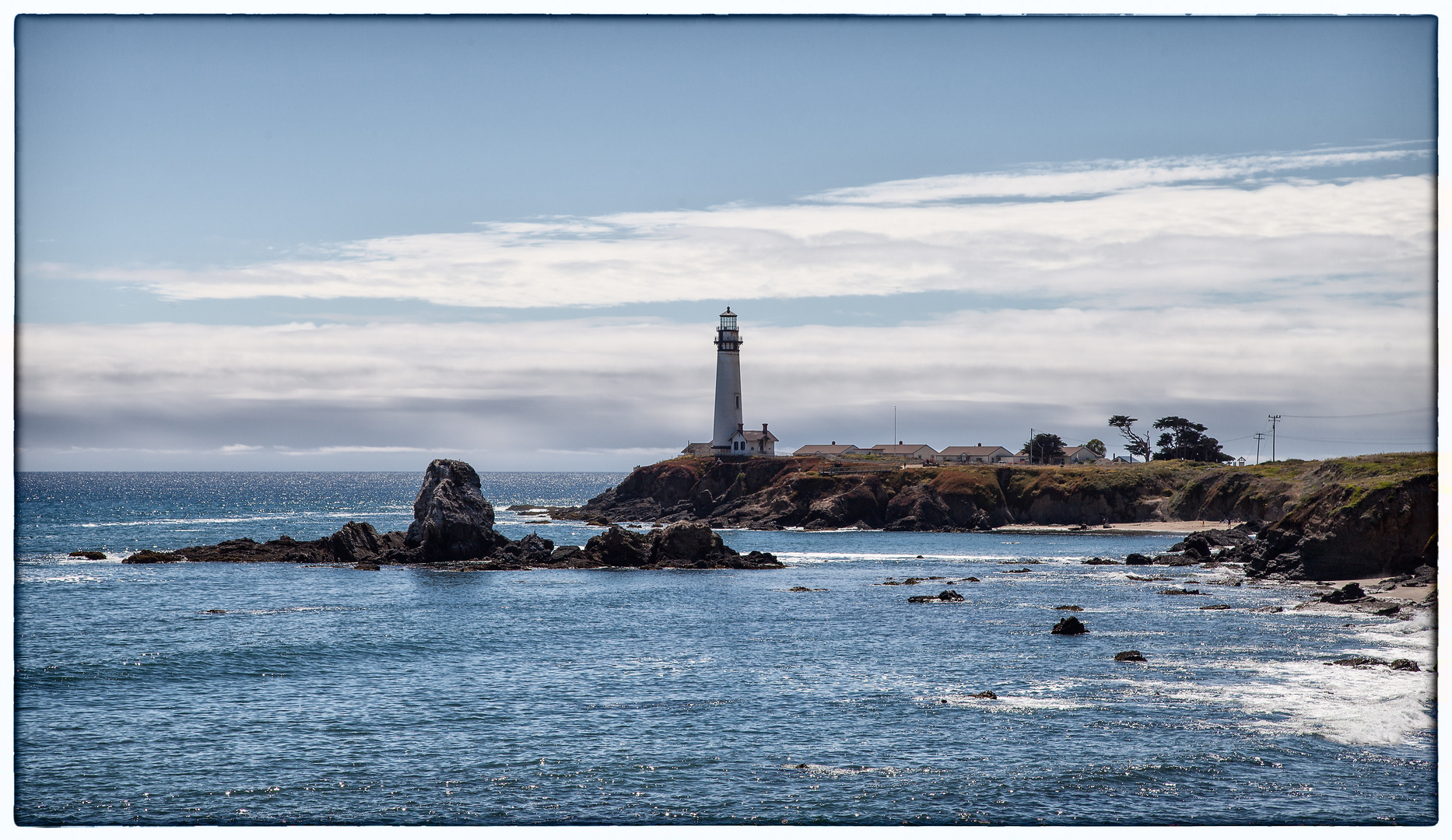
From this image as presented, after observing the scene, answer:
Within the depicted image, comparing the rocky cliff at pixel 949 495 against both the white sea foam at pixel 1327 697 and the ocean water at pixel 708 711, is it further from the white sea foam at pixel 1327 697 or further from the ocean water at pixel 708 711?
the white sea foam at pixel 1327 697

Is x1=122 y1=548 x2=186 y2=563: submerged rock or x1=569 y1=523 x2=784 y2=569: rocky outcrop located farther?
x1=569 y1=523 x2=784 y2=569: rocky outcrop

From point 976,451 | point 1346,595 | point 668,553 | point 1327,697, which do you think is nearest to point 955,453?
point 976,451

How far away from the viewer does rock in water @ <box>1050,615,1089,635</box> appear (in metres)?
49.8

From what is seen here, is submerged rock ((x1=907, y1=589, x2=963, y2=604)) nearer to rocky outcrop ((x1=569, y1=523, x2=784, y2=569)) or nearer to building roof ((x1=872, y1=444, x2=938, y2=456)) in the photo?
rocky outcrop ((x1=569, y1=523, x2=784, y2=569))

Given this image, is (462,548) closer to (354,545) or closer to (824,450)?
(354,545)

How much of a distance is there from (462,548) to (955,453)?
116836mm

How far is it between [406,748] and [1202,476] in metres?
126

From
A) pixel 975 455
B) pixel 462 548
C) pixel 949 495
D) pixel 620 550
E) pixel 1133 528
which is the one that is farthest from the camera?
pixel 975 455

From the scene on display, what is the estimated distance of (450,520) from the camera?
86438mm

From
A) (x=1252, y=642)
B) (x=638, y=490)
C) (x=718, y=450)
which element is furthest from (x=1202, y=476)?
(x=1252, y=642)

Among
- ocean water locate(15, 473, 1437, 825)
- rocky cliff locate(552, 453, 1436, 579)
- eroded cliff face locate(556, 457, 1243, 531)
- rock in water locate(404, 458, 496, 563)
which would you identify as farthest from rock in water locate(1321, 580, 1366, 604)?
eroded cliff face locate(556, 457, 1243, 531)

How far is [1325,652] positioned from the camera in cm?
4291

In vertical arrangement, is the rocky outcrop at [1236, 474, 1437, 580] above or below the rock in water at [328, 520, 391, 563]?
above

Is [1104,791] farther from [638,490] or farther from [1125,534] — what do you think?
[638,490]
